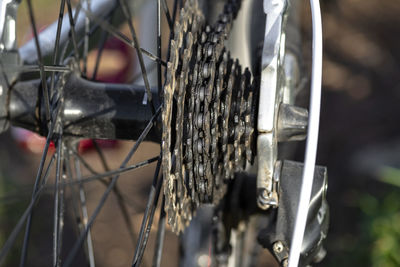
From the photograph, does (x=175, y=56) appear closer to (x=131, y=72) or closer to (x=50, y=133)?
(x=50, y=133)

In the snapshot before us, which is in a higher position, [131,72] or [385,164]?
[131,72]

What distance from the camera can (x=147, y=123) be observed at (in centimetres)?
89

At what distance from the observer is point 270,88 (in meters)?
0.74

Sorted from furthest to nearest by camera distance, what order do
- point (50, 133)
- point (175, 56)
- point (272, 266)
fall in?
point (272, 266) → point (50, 133) → point (175, 56)

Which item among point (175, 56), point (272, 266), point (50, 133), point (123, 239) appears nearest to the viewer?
point (175, 56)

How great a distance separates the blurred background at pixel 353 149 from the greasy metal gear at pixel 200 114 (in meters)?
1.07

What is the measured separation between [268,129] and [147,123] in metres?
0.24

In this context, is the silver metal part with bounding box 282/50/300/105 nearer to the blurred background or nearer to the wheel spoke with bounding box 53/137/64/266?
the wheel spoke with bounding box 53/137/64/266

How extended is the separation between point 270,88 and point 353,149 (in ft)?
4.45

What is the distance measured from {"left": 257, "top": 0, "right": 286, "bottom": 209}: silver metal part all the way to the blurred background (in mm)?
1063

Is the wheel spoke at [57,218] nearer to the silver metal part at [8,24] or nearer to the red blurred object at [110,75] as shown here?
the silver metal part at [8,24]

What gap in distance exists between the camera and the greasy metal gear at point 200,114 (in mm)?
734

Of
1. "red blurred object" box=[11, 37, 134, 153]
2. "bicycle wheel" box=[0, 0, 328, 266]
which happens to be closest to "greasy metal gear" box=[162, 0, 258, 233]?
"bicycle wheel" box=[0, 0, 328, 266]

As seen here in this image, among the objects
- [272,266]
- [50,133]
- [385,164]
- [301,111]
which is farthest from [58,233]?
[385,164]
